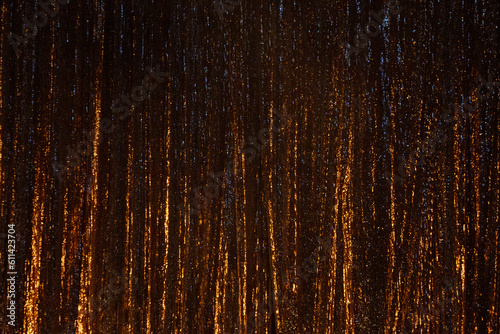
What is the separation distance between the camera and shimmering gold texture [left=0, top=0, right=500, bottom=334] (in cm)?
94

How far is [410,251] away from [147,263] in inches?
24.5

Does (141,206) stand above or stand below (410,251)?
A: above

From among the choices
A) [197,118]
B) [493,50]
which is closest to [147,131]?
[197,118]

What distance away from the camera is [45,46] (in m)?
0.96

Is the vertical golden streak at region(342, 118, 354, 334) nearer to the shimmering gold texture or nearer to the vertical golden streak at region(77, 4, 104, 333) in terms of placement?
the shimmering gold texture

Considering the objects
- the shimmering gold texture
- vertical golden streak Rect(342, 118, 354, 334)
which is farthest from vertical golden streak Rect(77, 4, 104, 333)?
vertical golden streak Rect(342, 118, 354, 334)

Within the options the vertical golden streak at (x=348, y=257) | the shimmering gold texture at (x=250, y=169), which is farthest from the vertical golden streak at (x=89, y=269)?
the vertical golden streak at (x=348, y=257)

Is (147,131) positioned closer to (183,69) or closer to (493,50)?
(183,69)

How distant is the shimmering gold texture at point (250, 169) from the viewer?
3.10 feet

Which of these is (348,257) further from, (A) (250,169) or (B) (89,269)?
(B) (89,269)

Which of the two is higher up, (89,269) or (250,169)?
(250,169)

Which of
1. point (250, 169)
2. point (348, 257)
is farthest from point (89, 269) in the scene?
point (348, 257)

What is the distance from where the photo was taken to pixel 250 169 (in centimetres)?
96

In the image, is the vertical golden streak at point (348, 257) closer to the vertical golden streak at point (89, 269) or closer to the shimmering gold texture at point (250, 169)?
the shimmering gold texture at point (250, 169)
